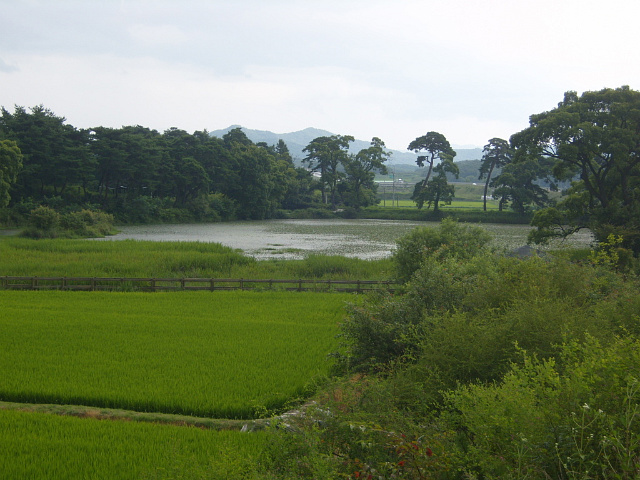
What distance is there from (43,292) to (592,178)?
32755mm

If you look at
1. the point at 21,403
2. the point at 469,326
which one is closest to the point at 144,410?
the point at 21,403

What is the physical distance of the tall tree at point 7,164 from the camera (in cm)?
4741

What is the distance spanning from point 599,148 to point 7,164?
48.3m

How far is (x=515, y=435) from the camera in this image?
13.4ft

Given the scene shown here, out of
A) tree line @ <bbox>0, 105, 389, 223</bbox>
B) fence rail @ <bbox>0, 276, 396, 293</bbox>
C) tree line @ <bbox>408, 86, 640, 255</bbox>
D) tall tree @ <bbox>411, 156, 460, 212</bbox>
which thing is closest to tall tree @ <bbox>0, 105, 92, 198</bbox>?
tree line @ <bbox>0, 105, 389, 223</bbox>

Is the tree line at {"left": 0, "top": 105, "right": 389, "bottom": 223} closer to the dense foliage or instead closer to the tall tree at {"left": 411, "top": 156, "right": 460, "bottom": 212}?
the tall tree at {"left": 411, "top": 156, "right": 460, "bottom": 212}

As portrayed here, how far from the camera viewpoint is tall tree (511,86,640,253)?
29.5m

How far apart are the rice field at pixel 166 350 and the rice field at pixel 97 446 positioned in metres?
1.05

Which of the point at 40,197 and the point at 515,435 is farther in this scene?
the point at 40,197

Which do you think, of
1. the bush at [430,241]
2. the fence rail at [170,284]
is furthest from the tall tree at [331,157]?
the bush at [430,241]

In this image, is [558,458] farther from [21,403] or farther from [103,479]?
[21,403]

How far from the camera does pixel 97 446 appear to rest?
7.32 meters

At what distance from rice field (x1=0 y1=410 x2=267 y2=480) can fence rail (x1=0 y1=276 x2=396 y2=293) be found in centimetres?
1461

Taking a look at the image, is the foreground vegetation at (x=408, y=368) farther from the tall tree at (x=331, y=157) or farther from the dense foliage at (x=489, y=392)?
the tall tree at (x=331, y=157)
